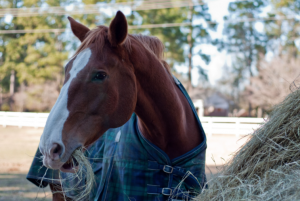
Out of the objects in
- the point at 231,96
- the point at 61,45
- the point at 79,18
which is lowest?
the point at 231,96

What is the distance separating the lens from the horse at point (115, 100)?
5.29 feet

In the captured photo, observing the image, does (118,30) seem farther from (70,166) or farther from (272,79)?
(272,79)

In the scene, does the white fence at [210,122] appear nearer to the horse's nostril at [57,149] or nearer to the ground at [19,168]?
the ground at [19,168]

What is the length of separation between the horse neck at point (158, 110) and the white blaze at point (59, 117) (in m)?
0.46

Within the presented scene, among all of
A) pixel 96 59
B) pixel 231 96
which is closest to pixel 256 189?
pixel 96 59

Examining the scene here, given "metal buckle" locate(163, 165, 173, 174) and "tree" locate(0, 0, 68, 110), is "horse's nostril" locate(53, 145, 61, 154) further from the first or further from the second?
"tree" locate(0, 0, 68, 110)

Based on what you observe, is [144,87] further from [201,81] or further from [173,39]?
[201,81]

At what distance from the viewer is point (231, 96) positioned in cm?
2702

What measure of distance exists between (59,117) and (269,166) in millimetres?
1241

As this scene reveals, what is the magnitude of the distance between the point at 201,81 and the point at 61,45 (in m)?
14.4

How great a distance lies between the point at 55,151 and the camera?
5.10 ft

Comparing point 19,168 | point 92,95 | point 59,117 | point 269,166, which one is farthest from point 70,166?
point 19,168

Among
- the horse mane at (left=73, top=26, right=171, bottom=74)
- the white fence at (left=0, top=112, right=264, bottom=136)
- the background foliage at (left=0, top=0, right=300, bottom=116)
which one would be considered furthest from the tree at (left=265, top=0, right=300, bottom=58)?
the horse mane at (left=73, top=26, right=171, bottom=74)

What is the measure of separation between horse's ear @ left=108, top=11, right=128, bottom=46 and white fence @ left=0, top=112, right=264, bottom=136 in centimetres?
967
